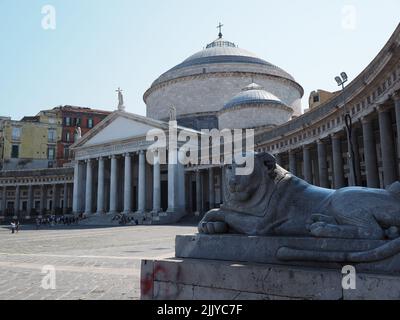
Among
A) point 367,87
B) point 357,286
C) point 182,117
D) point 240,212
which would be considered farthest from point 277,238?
point 182,117

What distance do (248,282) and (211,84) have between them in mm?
50399

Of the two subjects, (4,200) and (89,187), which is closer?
(89,187)

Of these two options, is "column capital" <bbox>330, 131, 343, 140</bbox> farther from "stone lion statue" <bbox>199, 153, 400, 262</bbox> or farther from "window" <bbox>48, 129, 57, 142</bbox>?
"window" <bbox>48, 129, 57, 142</bbox>

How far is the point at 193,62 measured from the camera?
185ft

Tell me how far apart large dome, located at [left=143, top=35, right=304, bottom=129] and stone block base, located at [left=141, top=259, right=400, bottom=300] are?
4592cm

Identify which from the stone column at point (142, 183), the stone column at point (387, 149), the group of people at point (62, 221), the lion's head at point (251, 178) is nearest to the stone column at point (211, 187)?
the stone column at point (142, 183)

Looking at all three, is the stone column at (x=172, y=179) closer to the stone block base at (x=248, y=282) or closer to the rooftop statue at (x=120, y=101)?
the rooftop statue at (x=120, y=101)

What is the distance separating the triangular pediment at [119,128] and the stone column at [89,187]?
2709 millimetres

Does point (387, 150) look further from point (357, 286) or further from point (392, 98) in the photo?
point (357, 286)

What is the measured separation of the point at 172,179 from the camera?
134ft

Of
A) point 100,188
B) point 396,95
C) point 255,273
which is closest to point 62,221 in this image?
point 100,188

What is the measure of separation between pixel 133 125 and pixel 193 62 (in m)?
16.8

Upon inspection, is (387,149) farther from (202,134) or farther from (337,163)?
(202,134)

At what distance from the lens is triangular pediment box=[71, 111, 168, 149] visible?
43406mm
